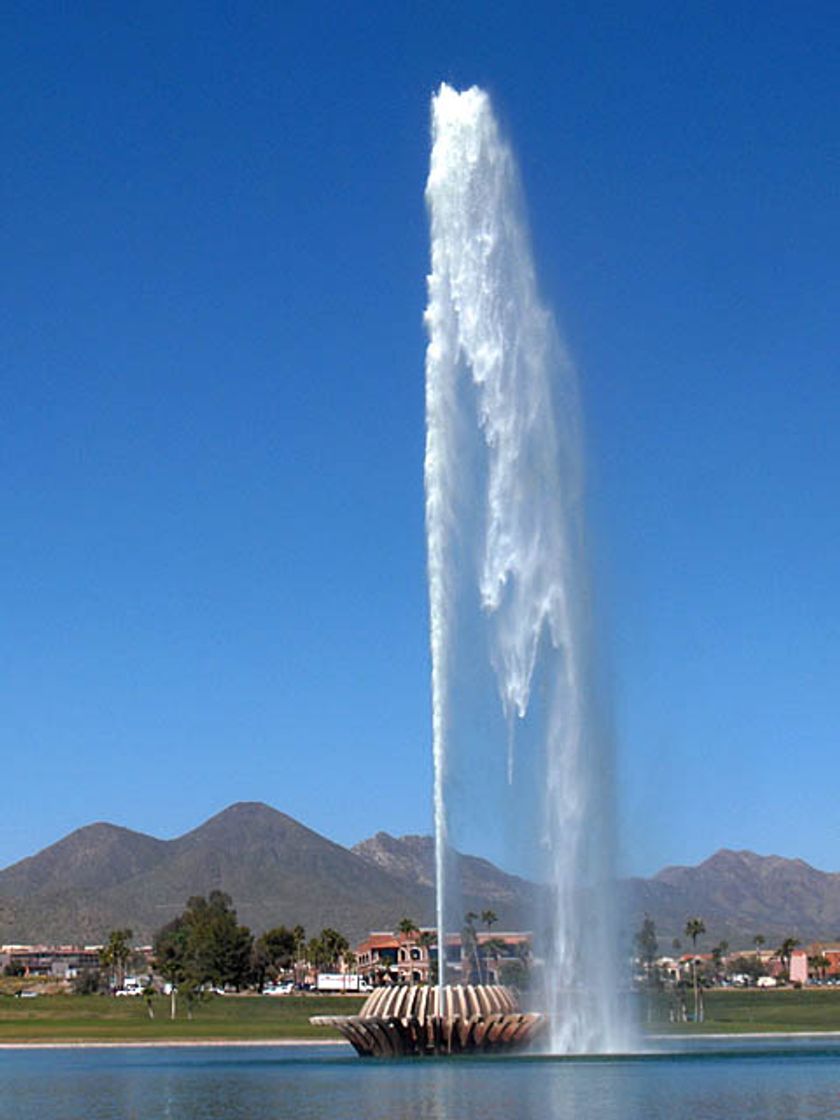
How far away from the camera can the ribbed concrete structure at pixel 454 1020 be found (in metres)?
41.2

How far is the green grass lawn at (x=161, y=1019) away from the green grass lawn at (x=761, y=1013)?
18.9 meters

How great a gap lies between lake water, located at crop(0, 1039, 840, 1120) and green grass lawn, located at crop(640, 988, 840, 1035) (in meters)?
25.0

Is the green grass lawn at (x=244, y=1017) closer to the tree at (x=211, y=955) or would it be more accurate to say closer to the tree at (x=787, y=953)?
the tree at (x=211, y=955)

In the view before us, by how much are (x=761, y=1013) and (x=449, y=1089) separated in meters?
70.7

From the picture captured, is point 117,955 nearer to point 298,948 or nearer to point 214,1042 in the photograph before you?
point 298,948

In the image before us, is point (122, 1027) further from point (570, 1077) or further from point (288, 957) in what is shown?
point (288, 957)

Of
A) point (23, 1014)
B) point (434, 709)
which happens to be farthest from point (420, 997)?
point (23, 1014)

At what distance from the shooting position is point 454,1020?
4147cm

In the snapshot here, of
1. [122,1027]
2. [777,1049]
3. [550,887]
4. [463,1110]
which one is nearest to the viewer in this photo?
[463,1110]

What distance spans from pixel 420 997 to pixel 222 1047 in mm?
28851

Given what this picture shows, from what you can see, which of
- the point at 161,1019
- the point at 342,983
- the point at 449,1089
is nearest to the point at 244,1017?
the point at 161,1019

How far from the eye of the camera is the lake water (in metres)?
27.7

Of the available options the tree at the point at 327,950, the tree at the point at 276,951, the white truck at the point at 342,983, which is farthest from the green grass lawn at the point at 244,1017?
the tree at the point at 327,950

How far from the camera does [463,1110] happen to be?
27.3 m
